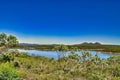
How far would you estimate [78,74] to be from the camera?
1340 centimetres

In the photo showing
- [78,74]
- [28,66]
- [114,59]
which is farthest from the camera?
[114,59]

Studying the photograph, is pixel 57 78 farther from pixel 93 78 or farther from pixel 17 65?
pixel 17 65

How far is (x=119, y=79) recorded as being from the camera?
11.6 metres

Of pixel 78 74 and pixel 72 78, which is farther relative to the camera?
pixel 78 74

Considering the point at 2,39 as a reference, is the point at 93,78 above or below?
below

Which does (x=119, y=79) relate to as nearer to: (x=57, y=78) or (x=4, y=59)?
(x=57, y=78)

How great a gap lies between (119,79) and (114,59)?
11278 mm

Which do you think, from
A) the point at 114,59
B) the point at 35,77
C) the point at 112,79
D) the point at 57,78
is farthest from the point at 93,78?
the point at 114,59

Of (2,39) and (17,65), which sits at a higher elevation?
(2,39)

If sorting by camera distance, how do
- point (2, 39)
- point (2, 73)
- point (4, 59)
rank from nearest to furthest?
point (2, 73), point (4, 59), point (2, 39)

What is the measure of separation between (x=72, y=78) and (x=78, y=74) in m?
1.28

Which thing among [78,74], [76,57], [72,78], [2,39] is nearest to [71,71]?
[78,74]

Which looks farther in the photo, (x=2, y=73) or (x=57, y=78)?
(x=57, y=78)

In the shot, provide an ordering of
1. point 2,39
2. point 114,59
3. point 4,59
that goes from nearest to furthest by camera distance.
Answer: point 4,59
point 114,59
point 2,39
